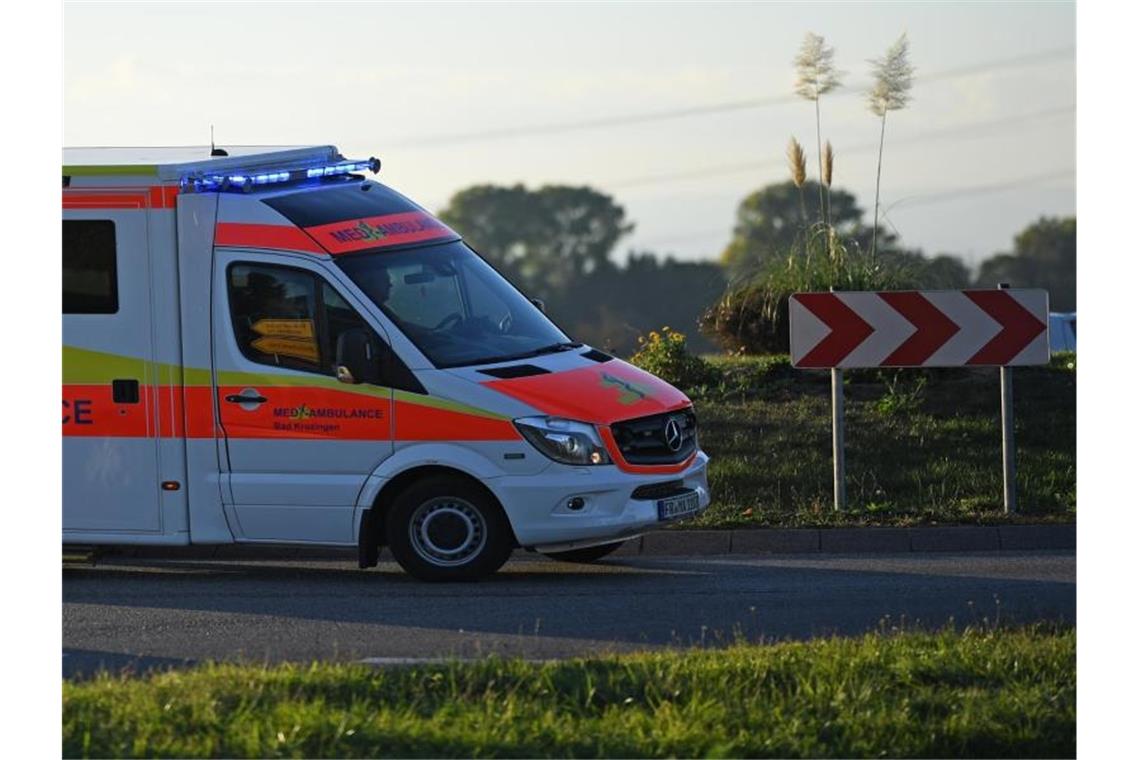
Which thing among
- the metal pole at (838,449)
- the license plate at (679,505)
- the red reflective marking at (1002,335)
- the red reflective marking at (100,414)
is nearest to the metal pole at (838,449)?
the metal pole at (838,449)

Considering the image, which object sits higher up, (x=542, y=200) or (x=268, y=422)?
(x=542, y=200)

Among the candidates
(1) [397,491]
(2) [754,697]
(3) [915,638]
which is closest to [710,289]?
(1) [397,491]

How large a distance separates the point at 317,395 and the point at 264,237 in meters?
0.94

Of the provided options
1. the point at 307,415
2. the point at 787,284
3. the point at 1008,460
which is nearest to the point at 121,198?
the point at 307,415

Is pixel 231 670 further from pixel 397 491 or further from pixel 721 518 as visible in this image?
pixel 721 518

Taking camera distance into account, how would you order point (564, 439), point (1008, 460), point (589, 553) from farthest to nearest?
point (1008, 460) < point (589, 553) < point (564, 439)

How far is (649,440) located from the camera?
11.1m

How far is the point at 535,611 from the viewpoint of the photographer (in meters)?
10.2

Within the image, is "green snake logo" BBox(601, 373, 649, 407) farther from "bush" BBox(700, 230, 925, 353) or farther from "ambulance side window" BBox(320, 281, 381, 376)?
"bush" BBox(700, 230, 925, 353)

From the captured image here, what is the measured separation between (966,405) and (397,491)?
6240 mm

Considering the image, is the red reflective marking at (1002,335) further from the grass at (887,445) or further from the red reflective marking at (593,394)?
the red reflective marking at (593,394)

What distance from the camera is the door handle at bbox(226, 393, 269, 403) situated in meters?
11.2

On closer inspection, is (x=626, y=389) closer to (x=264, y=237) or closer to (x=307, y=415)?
(x=307, y=415)

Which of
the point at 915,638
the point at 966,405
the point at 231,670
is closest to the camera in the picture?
the point at 231,670
